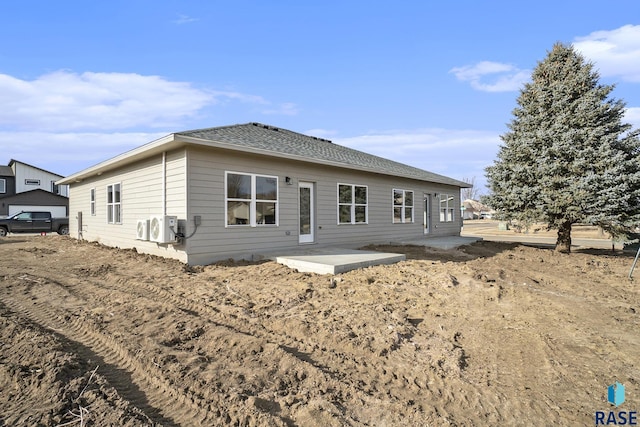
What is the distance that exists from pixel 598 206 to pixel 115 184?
1680cm

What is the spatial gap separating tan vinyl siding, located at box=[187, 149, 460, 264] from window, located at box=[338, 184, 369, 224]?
19 cm

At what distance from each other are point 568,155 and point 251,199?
1120 centimetres

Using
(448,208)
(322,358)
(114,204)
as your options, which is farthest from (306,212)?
(448,208)

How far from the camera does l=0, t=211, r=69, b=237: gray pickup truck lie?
20.7 m

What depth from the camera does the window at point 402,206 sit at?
1451 cm

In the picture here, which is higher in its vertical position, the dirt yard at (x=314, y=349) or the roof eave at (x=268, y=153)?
the roof eave at (x=268, y=153)

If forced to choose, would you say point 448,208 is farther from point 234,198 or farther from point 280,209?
point 234,198

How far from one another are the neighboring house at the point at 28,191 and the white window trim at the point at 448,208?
3096 centimetres

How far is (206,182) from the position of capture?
28.0 feet

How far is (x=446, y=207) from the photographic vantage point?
18.3 m

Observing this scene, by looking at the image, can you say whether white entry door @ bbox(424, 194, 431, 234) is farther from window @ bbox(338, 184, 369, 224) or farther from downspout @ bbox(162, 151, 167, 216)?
downspout @ bbox(162, 151, 167, 216)

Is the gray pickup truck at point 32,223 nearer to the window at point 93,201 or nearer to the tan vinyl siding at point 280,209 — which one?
the window at point 93,201

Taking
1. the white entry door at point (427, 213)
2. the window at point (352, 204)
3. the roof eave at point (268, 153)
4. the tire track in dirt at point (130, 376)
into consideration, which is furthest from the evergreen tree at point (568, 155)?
the tire track in dirt at point (130, 376)

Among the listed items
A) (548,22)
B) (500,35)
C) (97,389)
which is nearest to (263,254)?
(97,389)
